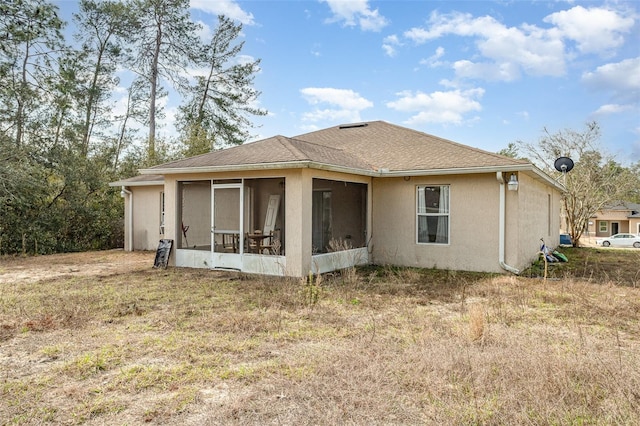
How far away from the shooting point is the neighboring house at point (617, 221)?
3688 cm

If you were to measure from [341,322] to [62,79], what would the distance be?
7.32m

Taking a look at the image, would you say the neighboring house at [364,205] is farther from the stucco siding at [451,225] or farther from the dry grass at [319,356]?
the dry grass at [319,356]

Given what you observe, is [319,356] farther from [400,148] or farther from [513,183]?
→ [400,148]

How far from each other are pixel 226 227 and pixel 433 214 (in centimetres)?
558

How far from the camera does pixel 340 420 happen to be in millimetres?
2990

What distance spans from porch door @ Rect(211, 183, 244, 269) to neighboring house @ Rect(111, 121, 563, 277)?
32mm

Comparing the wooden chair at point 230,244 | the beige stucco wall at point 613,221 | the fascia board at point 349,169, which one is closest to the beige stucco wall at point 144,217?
the wooden chair at point 230,244

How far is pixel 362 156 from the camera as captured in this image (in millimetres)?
12195

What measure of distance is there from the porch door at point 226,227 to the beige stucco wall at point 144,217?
13.6 ft

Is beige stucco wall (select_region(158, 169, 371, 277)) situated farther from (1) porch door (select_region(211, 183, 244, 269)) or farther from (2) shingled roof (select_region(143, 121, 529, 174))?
(1) porch door (select_region(211, 183, 244, 269))

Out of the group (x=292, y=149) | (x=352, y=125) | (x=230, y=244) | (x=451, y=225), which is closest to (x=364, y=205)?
(x=451, y=225)

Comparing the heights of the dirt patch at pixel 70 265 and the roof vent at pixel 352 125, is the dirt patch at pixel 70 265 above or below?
below

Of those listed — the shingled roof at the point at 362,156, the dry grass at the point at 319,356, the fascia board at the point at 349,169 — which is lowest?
the dry grass at the point at 319,356

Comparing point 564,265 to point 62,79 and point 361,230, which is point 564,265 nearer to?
point 361,230
